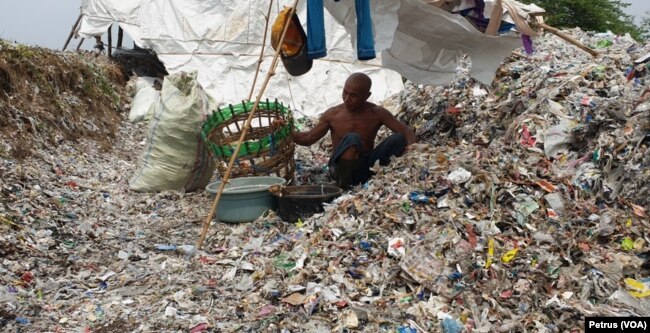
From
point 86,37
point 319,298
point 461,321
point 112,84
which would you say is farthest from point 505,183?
point 86,37

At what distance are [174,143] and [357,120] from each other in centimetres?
171

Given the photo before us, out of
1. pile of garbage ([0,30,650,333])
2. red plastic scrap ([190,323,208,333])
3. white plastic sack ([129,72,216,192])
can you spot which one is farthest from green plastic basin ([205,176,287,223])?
red plastic scrap ([190,323,208,333])

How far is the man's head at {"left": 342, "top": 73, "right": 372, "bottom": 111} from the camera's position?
468 centimetres

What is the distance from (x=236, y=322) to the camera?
2.83 meters

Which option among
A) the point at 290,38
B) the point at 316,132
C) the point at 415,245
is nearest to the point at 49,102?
the point at 316,132

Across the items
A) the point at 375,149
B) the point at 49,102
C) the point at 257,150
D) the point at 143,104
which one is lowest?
the point at 143,104

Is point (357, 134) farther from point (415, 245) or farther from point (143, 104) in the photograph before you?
point (143, 104)

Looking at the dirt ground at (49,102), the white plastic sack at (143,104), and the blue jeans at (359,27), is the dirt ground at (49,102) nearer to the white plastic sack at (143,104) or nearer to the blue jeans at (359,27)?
the white plastic sack at (143,104)

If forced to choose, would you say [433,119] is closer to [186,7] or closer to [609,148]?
[609,148]

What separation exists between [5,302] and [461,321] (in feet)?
7.33

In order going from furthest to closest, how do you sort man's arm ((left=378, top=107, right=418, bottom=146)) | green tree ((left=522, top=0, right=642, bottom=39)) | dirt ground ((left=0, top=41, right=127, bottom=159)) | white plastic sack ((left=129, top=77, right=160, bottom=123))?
green tree ((left=522, top=0, right=642, bottom=39)) < white plastic sack ((left=129, top=77, right=160, bottom=123)) < dirt ground ((left=0, top=41, right=127, bottom=159)) < man's arm ((left=378, top=107, right=418, bottom=146))

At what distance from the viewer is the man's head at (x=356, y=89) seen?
4676 millimetres

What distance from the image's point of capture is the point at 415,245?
10.2 ft

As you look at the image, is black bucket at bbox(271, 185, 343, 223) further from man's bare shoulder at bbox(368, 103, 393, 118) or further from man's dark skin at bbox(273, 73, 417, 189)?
man's bare shoulder at bbox(368, 103, 393, 118)
